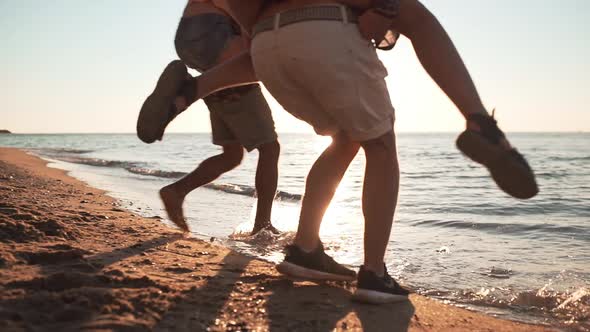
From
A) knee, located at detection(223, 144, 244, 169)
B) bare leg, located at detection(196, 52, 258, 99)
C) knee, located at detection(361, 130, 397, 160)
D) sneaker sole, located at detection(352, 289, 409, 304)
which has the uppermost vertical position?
bare leg, located at detection(196, 52, 258, 99)

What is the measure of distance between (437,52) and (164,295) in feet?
4.36

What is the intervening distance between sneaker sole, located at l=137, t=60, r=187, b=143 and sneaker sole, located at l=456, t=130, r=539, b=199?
128 centimetres

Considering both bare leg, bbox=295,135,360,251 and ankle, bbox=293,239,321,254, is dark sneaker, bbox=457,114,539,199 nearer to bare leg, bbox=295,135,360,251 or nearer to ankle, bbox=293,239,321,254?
bare leg, bbox=295,135,360,251

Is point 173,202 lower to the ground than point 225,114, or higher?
lower

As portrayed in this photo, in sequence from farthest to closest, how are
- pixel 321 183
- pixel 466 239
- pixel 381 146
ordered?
pixel 466 239 < pixel 321 183 < pixel 381 146

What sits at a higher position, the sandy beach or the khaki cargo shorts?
the khaki cargo shorts

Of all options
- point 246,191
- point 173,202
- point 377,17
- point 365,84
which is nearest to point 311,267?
point 365,84

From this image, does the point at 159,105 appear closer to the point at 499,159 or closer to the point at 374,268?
the point at 374,268

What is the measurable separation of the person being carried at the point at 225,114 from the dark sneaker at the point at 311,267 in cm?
113

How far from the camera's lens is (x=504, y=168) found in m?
1.95

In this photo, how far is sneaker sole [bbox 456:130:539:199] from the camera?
194cm

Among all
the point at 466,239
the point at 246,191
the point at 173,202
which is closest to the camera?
the point at 173,202

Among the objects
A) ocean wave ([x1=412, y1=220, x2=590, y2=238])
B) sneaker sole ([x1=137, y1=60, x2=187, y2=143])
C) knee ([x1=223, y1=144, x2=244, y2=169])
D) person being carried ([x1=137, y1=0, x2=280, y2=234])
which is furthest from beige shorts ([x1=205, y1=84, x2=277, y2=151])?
ocean wave ([x1=412, y1=220, x2=590, y2=238])

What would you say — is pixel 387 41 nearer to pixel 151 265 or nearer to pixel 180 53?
pixel 151 265
